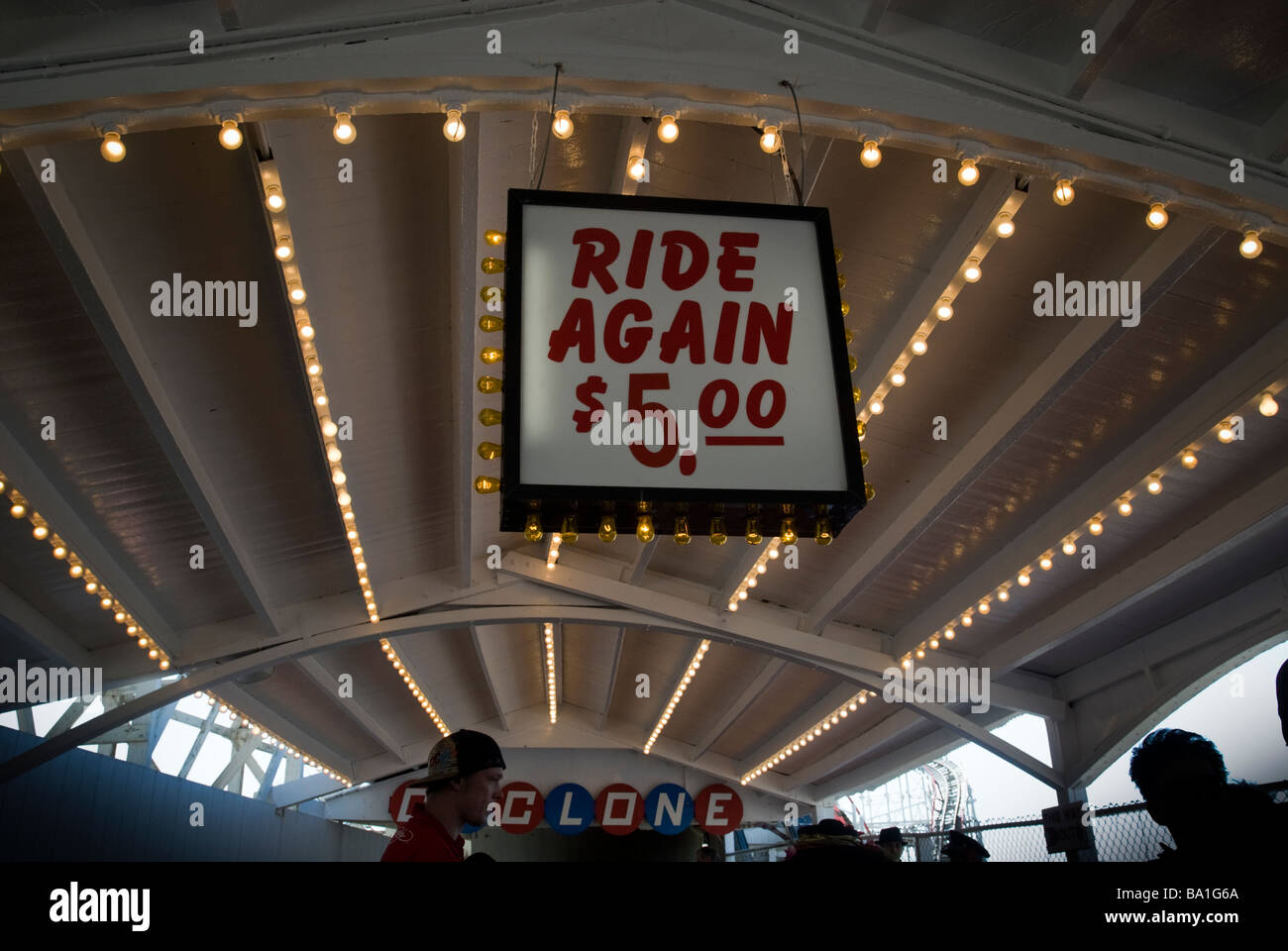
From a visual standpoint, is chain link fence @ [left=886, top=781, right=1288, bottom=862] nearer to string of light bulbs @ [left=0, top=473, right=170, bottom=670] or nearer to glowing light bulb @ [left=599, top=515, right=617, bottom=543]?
glowing light bulb @ [left=599, top=515, right=617, bottom=543]

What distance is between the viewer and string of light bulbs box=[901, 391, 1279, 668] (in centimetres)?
557

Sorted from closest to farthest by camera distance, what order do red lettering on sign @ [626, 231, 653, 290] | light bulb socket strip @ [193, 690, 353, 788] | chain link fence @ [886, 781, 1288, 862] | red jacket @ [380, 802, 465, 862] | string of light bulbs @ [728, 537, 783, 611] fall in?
red jacket @ [380, 802, 465, 862], red lettering on sign @ [626, 231, 653, 290], chain link fence @ [886, 781, 1288, 862], string of light bulbs @ [728, 537, 783, 611], light bulb socket strip @ [193, 690, 353, 788]

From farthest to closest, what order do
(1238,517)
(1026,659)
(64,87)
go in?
(1026,659) → (1238,517) → (64,87)

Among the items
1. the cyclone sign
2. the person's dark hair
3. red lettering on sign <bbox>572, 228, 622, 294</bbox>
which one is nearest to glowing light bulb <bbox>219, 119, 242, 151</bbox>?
the cyclone sign

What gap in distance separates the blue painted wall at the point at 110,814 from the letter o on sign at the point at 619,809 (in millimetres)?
6046

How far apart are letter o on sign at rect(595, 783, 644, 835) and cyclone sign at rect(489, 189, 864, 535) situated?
15.3 meters

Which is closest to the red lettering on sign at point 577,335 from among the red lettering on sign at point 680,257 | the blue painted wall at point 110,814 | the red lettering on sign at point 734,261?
the red lettering on sign at point 680,257

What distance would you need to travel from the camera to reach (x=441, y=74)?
310 cm

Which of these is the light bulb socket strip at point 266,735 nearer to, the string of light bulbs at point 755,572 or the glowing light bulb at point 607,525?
the string of light bulbs at point 755,572

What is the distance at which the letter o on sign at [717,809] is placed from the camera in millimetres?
17156

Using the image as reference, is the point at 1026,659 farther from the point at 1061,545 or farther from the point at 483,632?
the point at 483,632
